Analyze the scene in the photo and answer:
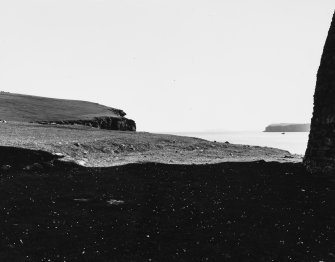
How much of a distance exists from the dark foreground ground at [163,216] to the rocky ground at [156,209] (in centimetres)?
4

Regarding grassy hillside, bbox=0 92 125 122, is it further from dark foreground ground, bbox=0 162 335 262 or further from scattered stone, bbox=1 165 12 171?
dark foreground ground, bbox=0 162 335 262

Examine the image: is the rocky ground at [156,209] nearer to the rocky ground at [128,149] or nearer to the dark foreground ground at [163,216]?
the dark foreground ground at [163,216]

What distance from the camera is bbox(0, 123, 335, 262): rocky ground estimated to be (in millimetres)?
15391

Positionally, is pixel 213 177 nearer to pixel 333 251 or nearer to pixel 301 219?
pixel 301 219

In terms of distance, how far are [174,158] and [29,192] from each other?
1748cm

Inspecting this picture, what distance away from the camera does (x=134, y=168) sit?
30.9 meters

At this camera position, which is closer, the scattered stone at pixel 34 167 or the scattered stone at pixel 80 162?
the scattered stone at pixel 34 167

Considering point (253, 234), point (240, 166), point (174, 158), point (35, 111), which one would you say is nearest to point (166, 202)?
point (253, 234)

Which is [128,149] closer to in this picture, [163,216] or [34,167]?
[34,167]

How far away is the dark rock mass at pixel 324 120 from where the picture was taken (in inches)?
1169

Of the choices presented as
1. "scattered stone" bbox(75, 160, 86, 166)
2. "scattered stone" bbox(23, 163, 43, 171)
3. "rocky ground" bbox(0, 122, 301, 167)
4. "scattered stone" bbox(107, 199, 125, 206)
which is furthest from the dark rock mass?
"scattered stone" bbox(23, 163, 43, 171)

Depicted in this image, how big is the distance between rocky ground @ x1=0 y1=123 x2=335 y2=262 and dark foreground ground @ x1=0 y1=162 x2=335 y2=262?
0.14ft

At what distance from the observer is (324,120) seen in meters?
30.6

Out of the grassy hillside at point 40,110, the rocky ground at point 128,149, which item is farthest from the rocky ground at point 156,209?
the grassy hillside at point 40,110
